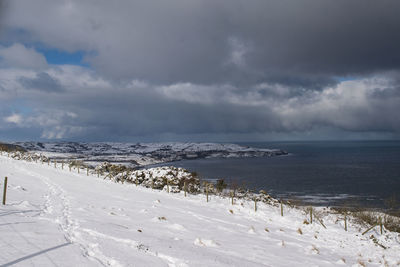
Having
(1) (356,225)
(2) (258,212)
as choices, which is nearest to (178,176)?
(2) (258,212)

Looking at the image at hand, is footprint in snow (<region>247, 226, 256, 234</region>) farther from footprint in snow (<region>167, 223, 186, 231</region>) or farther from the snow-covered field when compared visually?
footprint in snow (<region>167, 223, 186, 231</region>)

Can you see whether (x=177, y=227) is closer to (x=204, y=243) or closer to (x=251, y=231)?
(x=204, y=243)

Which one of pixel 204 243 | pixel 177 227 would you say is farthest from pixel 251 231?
pixel 204 243

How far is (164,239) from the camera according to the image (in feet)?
38.2

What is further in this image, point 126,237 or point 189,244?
point 189,244

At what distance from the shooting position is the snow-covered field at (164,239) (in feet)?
26.8

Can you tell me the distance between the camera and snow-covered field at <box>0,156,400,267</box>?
26.8 ft

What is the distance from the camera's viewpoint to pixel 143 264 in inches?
319

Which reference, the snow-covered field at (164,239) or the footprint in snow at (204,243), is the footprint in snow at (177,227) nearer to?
the snow-covered field at (164,239)

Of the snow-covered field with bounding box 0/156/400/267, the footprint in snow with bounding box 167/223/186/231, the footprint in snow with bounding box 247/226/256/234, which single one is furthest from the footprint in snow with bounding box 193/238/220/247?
the footprint in snow with bounding box 247/226/256/234

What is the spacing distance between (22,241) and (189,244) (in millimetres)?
6206

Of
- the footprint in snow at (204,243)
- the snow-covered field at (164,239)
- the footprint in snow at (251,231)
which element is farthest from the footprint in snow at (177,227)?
the footprint in snow at (251,231)

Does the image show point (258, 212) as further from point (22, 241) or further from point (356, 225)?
point (22, 241)

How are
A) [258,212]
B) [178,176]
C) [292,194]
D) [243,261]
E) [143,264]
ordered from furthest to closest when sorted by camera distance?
[292,194]
[178,176]
[258,212]
[243,261]
[143,264]
